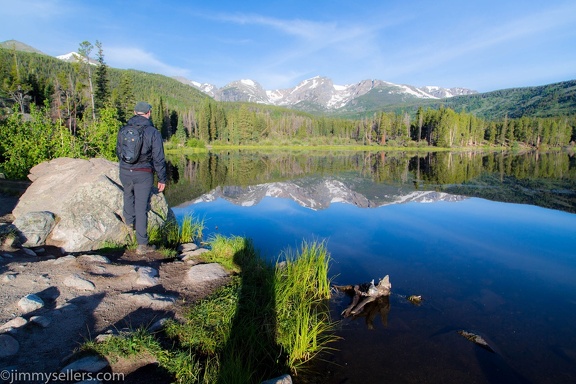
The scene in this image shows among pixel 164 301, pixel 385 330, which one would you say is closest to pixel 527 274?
pixel 385 330

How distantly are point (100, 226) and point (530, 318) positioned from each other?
975 cm

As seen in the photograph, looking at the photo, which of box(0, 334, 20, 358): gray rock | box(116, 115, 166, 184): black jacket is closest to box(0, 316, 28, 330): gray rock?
box(0, 334, 20, 358): gray rock

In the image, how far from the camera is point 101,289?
541 cm

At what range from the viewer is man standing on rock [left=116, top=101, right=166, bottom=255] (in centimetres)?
716

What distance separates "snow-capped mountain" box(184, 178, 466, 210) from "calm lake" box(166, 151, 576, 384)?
12 centimetres

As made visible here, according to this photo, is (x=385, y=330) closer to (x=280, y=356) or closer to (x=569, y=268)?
(x=280, y=356)

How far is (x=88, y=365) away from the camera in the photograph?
11.6 ft

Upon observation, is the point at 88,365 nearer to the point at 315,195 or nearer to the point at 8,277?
the point at 8,277

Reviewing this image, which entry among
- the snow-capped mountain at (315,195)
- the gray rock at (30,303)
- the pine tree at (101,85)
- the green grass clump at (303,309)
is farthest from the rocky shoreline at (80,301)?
the pine tree at (101,85)

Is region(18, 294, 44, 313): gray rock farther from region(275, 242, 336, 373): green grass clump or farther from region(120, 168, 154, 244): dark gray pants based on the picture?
region(275, 242, 336, 373): green grass clump

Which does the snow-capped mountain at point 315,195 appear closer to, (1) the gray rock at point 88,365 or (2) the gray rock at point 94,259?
(2) the gray rock at point 94,259

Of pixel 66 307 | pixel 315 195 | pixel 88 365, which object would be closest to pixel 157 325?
pixel 88 365

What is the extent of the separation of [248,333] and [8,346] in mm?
2938

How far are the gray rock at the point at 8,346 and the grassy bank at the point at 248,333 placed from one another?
0.69 metres
